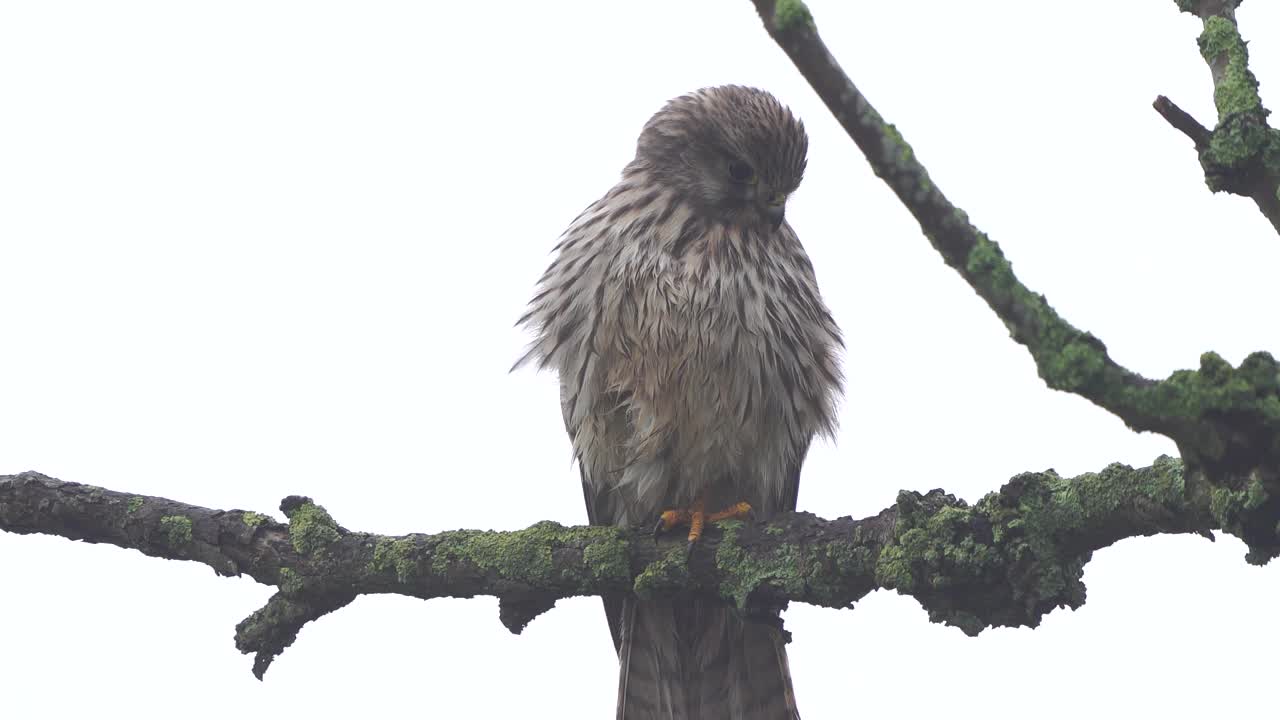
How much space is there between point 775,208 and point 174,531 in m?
2.78

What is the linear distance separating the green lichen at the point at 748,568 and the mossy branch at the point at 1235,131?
1.77m

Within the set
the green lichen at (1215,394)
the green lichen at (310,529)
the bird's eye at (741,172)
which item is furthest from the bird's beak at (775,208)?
the green lichen at (1215,394)

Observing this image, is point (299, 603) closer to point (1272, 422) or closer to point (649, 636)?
point (649, 636)

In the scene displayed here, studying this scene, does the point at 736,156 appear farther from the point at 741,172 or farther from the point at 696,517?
the point at 696,517

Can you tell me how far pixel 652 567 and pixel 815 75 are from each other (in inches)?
100

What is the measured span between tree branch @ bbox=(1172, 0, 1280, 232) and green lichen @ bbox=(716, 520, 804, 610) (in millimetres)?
1779

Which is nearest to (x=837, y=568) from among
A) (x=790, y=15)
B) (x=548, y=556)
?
(x=548, y=556)

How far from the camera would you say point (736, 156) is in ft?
20.1

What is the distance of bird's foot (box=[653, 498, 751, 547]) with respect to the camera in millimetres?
5118

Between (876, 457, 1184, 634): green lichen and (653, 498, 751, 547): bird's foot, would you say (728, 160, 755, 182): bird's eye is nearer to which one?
(653, 498, 751, 547): bird's foot

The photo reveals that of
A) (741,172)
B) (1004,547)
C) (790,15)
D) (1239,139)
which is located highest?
(741,172)

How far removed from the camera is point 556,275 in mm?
6082

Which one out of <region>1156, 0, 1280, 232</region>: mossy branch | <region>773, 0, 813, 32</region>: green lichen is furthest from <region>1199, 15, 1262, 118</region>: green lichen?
<region>773, 0, 813, 32</region>: green lichen

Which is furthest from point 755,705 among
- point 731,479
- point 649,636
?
point 731,479
